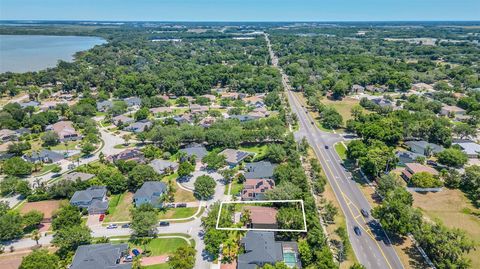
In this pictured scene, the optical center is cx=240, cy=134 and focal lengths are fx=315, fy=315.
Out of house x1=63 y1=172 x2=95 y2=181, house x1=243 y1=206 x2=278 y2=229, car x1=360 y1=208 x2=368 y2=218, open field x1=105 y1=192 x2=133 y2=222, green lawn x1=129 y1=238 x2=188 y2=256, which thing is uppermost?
house x1=243 y1=206 x2=278 y2=229

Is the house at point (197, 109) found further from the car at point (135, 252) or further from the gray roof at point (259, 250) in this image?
the gray roof at point (259, 250)

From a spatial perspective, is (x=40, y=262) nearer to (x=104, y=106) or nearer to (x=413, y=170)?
(x=413, y=170)

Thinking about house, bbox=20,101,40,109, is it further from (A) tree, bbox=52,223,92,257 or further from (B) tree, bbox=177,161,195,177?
(A) tree, bbox=52,223,92,257

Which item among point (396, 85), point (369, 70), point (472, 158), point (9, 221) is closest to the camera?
point (9, 221)

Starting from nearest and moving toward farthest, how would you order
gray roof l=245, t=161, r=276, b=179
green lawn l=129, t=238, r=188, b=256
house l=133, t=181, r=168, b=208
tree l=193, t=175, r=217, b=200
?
green lawn l=129, t=238, r=188, b=256 → house l=133, t=181, r=168, b=208 → tree l=193, t=175, r=217, b=200 → gray roof l=245, t=161, r=276, b=179

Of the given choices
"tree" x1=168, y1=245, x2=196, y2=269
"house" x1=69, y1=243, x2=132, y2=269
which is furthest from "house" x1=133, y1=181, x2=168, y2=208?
"tree" x1=168, y1=245, x2=196, y2=269

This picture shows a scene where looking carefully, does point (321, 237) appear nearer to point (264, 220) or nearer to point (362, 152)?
point (264, 220)

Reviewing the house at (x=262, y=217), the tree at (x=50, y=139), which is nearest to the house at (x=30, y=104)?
the tree at (x=50, y=139)

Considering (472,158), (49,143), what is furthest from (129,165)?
(472,158)
